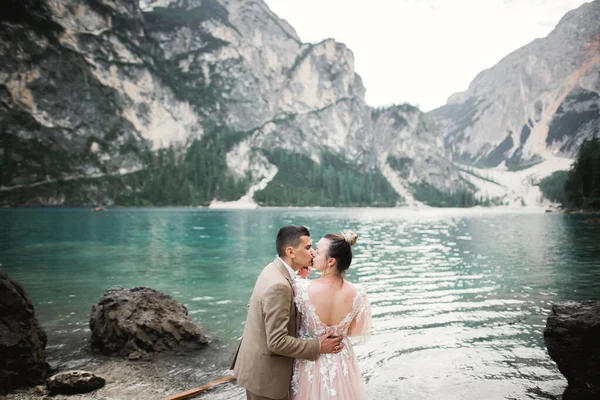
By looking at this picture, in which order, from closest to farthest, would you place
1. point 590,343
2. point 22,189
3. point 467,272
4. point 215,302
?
point 590,343
point 215,302
point 467,272
point 22,189

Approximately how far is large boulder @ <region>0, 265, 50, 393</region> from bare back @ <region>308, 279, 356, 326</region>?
26.4 ft

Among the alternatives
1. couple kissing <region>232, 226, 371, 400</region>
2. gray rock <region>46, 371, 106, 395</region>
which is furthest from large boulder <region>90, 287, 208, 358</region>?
couple kissing <region>232, 226, 371, 400</region>

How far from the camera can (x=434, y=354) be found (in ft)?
40.1

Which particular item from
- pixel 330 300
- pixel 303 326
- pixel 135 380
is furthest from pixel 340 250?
pixel 135 380

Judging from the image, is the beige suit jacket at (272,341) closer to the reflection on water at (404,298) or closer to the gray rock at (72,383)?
the reflection on water at (404,298)

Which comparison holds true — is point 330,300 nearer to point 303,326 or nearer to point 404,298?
point 303,326

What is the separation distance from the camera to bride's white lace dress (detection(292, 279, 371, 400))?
15.6ft

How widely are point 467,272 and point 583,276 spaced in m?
7.13

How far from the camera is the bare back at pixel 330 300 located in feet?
15.5

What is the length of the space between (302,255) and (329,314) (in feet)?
2.54

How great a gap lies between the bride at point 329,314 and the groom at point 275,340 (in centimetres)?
15

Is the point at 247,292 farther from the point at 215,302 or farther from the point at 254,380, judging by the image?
the point at 254,380

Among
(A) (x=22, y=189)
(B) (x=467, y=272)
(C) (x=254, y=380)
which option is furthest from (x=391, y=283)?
(A) (x=22, y=189)

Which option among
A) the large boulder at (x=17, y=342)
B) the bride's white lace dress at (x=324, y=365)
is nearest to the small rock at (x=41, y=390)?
the large boulder at (x=17, y=342)
